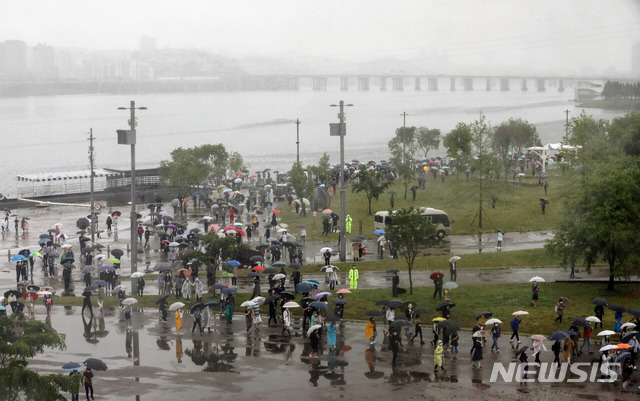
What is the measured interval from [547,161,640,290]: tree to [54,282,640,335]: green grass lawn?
87cm

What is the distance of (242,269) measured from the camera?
30531mm

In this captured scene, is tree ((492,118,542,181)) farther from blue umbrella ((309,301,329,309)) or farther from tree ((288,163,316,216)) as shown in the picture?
blue umbrella ((309,301,329,309))

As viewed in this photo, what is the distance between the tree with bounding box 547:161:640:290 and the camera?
23484mm

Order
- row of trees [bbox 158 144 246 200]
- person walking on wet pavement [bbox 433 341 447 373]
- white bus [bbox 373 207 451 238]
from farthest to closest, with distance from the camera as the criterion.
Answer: row of trees [bbox 158 144 246 200] → white bus [bbox 373 207 451 238] → person walking on wet pavement [bbox 433 341 447 373]

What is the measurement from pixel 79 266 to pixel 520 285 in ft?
60.2

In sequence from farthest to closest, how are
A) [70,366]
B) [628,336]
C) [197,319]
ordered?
1. [197,319]
2. [628,336]
3. [70,366]

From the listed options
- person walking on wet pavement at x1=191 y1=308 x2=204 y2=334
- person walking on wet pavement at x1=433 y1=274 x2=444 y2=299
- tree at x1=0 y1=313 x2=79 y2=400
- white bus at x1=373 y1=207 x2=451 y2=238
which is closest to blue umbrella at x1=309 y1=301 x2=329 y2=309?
person walking on wet pavement at x1=191 y1=308 x2=204 y2=334

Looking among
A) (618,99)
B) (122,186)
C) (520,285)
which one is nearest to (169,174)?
(122,186)

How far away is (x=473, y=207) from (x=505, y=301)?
2079cm

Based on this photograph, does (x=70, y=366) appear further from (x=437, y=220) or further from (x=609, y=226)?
(x=437, y=220)

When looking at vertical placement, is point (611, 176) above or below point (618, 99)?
below

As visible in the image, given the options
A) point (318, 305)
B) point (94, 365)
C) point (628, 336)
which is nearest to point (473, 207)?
point (318, 305)

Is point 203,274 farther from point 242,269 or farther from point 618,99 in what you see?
point 618,99

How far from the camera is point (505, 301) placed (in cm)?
2348
